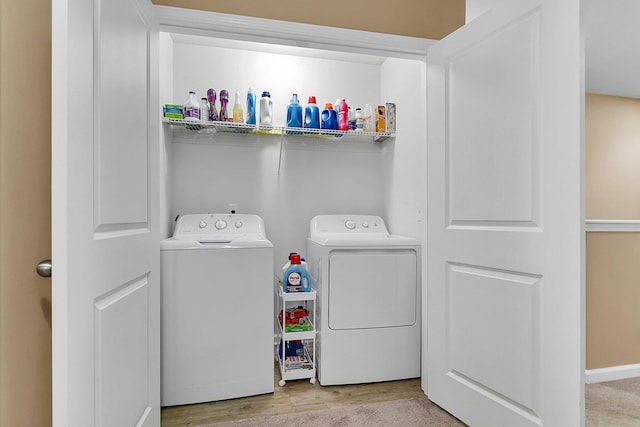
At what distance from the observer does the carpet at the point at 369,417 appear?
1.64m

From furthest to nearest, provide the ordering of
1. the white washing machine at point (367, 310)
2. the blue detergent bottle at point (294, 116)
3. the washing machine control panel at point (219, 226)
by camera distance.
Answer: the blue detergent bottle at point (294, 116) < the washing machine control panel at point (219, 226) < the white washing machine at point (367, 310)

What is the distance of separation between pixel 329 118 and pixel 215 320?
1590mm

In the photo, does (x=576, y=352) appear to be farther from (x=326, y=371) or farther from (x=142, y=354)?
(x=142, y=354)

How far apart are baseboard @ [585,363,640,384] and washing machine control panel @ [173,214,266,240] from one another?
2250 millimetres

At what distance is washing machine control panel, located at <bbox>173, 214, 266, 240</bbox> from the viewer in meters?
2.27

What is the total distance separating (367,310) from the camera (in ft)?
6.68

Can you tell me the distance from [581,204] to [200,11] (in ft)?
5.91

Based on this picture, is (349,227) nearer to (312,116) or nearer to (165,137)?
(312,116)

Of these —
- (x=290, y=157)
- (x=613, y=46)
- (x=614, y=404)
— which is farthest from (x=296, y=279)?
(x=613, y=46)

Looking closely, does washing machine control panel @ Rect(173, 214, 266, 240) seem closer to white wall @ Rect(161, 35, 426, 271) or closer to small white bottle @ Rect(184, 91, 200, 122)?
white wall @ Rect(161, 35, 426, 271)

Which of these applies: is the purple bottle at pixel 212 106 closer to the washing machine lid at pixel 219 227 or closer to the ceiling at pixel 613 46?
the washing machine lid at pixel 219 227

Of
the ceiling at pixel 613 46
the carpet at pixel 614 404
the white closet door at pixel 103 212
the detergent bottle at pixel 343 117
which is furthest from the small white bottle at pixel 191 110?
the carpet at pixel 614 404

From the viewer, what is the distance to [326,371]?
1990mm

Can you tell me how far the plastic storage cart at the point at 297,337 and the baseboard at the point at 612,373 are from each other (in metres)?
1.71
